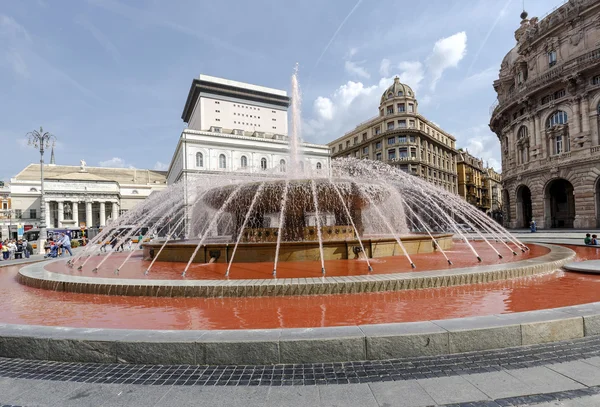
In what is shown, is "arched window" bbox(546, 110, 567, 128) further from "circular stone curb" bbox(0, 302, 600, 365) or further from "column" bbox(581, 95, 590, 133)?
"circular stone curb" bbox(0, 302, 600, 365)

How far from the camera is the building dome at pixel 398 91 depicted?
6338 centimetres

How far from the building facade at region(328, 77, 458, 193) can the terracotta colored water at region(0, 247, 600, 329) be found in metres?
56.8

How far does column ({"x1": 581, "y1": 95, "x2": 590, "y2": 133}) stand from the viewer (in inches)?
1218

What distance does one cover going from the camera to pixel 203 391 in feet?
10.5

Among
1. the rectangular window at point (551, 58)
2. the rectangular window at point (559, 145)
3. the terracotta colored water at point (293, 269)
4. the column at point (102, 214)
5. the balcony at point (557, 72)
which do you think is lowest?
the terracotta colored water at point (293, 269)

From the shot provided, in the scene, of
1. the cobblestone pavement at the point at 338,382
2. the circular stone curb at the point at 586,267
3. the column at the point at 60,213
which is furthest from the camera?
the column at the point at 60,213

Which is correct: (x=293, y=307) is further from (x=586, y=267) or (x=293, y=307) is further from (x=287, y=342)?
(x=586, y=267)

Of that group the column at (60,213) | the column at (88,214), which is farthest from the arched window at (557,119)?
the column at (60,213)

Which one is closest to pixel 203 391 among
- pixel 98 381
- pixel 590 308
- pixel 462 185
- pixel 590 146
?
pixel 98 381

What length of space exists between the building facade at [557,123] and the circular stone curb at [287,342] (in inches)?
1410

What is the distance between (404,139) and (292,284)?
59882 millimetres

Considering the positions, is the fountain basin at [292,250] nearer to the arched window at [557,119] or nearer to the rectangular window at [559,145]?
the rectangular window at [559,145]

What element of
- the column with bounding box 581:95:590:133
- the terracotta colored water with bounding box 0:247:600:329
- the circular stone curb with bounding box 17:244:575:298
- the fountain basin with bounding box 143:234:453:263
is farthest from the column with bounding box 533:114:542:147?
the circular stone curb with bounding box 17:244:575:298

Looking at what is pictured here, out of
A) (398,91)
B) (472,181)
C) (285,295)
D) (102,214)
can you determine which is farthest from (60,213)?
(472,181)
